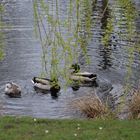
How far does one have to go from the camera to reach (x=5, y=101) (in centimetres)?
1591

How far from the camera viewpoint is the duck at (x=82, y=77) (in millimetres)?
16344

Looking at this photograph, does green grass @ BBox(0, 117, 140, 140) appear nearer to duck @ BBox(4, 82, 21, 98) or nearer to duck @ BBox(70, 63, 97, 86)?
duck @ BBox(4, 82, 21, 98)

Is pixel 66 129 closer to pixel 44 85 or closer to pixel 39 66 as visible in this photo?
pixel 44 85

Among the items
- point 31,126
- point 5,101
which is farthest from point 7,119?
point 5,101

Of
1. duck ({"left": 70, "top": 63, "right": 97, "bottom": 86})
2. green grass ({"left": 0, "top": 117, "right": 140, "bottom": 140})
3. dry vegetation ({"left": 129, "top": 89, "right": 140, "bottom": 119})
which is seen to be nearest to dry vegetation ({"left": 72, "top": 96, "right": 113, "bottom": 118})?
dry vegetation ({"left": 129, "top": 89, "right": 140, "bottom": 119})

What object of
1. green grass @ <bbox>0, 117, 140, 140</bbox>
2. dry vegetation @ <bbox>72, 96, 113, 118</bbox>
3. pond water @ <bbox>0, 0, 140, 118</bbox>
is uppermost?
green grass @ <bbox>0, 117, 140, 140</bbox>

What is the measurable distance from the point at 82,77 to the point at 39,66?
2201 mm

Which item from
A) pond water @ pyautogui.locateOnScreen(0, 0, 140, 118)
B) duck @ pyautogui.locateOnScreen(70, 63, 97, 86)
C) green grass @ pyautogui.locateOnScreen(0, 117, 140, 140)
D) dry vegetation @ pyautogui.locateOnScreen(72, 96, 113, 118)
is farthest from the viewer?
duck @ pyautogui.locateOnScreen(70, 63, 97, 86)

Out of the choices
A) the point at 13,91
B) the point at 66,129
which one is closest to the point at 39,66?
the point at 13,91

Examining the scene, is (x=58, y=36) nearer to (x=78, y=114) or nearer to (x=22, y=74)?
(x=78, y=114)

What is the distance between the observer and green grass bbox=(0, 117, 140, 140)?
10.1 metres

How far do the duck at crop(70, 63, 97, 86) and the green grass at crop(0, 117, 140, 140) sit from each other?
486 centimetres

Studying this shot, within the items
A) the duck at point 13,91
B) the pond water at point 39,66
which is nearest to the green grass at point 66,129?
the pond water at point 39,66

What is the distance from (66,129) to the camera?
10.7 meters
